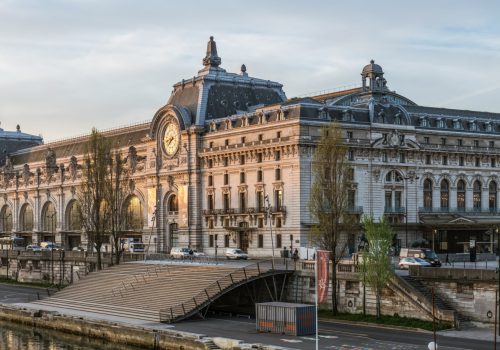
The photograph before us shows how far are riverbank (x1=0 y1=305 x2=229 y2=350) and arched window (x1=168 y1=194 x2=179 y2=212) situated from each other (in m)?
45.7

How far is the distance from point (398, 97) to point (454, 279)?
66729mm

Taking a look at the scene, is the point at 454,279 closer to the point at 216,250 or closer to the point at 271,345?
the point at 271,345

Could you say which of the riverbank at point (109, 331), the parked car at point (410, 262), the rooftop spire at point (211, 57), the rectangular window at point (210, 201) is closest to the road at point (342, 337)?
the riverbank at point (109, 331)

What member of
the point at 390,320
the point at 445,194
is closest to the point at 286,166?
the point at 445,194

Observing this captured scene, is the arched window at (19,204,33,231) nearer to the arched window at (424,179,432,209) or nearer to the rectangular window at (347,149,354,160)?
the rectangular window at (347,149,354,160)

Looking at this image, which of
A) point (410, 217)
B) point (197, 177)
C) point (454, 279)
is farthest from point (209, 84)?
point (454, 279)

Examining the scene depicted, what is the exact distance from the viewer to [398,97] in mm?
136000

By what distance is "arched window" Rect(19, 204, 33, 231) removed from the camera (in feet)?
584

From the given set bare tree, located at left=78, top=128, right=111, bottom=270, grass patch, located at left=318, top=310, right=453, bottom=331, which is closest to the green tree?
grass patch, located at left=318, top=310, right=453, bottom=331

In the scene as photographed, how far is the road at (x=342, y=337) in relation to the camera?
62.2 meters

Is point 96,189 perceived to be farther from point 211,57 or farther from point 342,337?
point 342,337

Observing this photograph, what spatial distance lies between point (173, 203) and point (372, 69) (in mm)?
35250

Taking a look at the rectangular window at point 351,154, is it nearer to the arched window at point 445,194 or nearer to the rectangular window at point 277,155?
the rectangular window at point 277,155

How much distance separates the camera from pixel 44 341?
3105 inches
